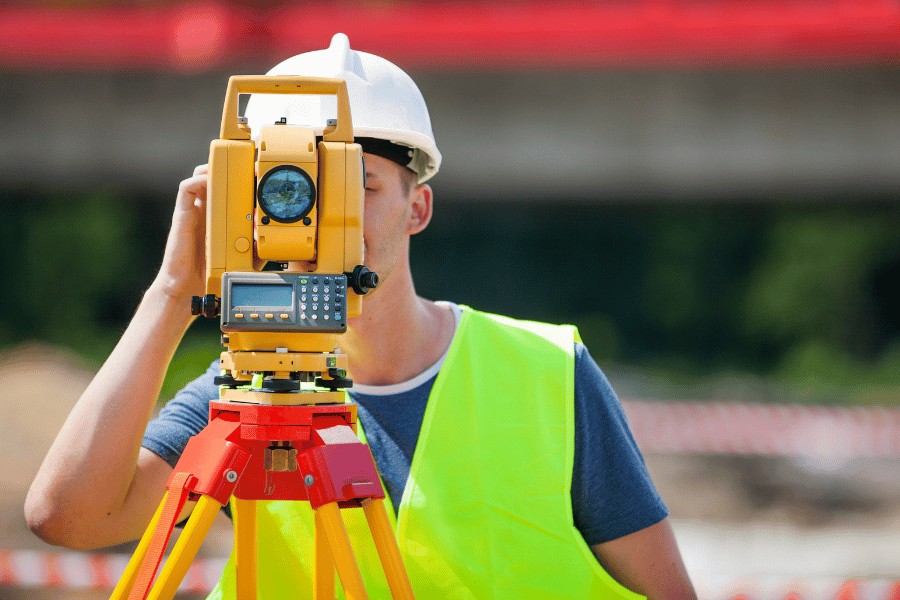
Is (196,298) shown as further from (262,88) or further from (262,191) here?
Answer: (262,88)

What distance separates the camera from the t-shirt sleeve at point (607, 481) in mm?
2053

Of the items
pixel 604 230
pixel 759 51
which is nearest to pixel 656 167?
pixel 759 51

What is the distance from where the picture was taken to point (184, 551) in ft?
5.23

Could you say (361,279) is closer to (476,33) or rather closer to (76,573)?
(76,573)

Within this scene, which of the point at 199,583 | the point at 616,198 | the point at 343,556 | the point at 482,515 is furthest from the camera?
the point at 616,198

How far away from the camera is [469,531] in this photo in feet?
6.68

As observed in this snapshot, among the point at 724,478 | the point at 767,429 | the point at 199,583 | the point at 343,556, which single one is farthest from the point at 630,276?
the point at 343,556

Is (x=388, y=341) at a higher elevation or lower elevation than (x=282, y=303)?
lower

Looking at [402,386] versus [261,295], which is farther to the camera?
[402,386]

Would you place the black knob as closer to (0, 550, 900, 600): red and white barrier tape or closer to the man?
the man

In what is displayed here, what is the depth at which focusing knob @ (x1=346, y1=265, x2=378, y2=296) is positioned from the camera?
1.68 metres

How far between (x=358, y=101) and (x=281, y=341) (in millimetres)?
642

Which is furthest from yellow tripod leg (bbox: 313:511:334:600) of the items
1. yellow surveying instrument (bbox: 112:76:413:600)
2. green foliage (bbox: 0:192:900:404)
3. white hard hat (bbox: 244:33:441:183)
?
green foliage (bbox: 0:192:900:404)

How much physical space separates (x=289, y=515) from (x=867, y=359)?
1369cm
